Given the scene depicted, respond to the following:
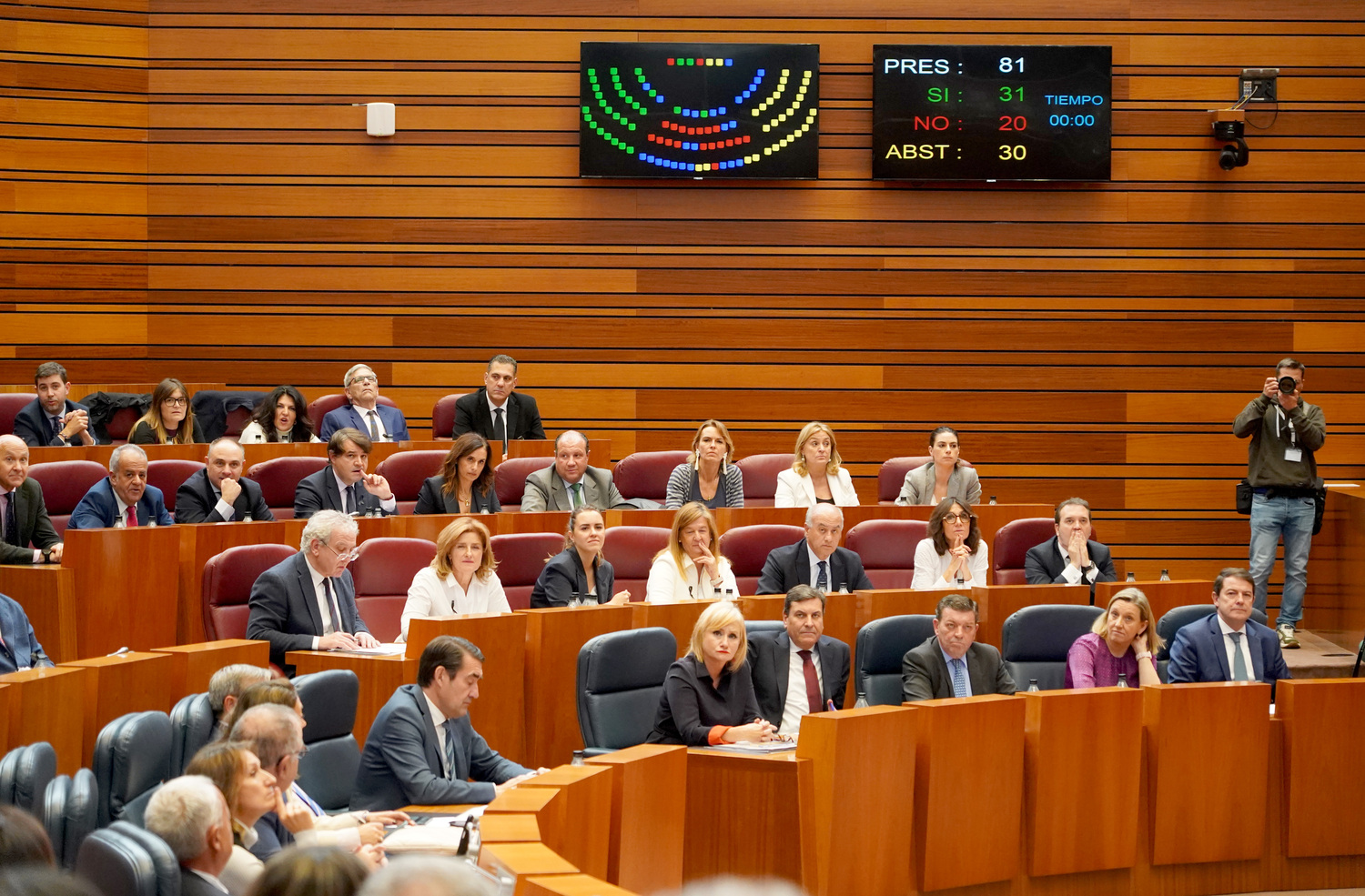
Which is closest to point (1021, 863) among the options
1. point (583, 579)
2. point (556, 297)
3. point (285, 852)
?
point (583, 579)

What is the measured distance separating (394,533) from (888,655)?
1.97m

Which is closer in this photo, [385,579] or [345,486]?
[385,579]

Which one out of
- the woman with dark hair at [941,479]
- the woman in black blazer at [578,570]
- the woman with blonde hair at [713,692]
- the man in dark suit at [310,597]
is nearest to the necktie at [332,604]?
the man in dark suit at [310,597]

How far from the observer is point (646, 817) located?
3207mm

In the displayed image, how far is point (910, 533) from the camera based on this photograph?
5801 mm

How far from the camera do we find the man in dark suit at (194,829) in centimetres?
215

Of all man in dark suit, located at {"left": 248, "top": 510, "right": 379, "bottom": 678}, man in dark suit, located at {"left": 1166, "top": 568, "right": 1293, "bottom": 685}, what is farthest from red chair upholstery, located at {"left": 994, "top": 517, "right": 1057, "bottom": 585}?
man in dark suit, located at {"left": 248, "top": 510, "right": 379, "bottom": 678}

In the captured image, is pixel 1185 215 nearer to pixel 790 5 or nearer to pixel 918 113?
pixel 918 113

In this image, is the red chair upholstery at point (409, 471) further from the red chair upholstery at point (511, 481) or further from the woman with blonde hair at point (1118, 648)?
the woman with blonde hair at point (1118, 648)

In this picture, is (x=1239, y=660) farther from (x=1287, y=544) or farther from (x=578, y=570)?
(x=1287, y=544)

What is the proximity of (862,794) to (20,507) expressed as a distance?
332 centimetres

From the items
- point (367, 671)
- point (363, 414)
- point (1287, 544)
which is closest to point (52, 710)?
point (367, 671)

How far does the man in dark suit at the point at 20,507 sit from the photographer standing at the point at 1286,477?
5.44 metres

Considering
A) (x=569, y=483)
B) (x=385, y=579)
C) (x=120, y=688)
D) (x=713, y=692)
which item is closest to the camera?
(x=120, y=688)
